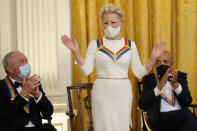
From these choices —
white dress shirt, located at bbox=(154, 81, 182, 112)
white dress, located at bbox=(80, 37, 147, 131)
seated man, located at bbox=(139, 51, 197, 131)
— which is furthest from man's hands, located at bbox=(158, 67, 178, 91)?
white dress, located at bbox=(80, 37, 147, 131)

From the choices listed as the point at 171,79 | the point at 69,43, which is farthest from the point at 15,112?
the point at 171,79

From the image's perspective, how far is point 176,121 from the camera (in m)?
3.01

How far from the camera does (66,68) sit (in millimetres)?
3732

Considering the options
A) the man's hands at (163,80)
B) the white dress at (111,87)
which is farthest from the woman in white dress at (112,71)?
the man's hands at (163,80)

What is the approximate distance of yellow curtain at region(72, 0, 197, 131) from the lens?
372 centimetres

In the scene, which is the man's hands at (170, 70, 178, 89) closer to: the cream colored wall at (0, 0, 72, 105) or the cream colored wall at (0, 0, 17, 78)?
the cream colored wall at (0, 0, 72, 105)

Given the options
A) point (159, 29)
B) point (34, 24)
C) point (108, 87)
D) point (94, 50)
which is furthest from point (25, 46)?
point (159, 29)

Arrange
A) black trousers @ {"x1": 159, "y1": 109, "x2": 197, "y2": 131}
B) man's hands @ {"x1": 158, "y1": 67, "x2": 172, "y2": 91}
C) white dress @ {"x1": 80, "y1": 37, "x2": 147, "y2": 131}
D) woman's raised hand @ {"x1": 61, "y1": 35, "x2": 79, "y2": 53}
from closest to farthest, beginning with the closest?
woman's raised hand @ {"x1": 61, "y1": 35, "x2": 79, "y2": 53} < white dress @ {"x1": 80, "y1": 37, "x2": 147, "y2": 131} < man's hands @ {"x1": 158, "y1": 67, "x2": 172, "y2": 91} < black trousers @ {"x1": 159, "y1": 109, "x2": 197, "y2": 131}

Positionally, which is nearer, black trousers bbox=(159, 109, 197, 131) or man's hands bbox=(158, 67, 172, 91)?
man's hands bbox=(158, 67, 172, 91)

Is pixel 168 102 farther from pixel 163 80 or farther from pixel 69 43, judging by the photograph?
pixel 69 43

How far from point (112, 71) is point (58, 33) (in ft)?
4.55

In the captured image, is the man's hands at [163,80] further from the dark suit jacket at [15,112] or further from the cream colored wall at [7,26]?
the cream colored wall at [7,26]

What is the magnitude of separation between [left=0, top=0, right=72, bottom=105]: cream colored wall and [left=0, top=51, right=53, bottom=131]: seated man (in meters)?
0.95

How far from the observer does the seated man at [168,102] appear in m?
3.01
